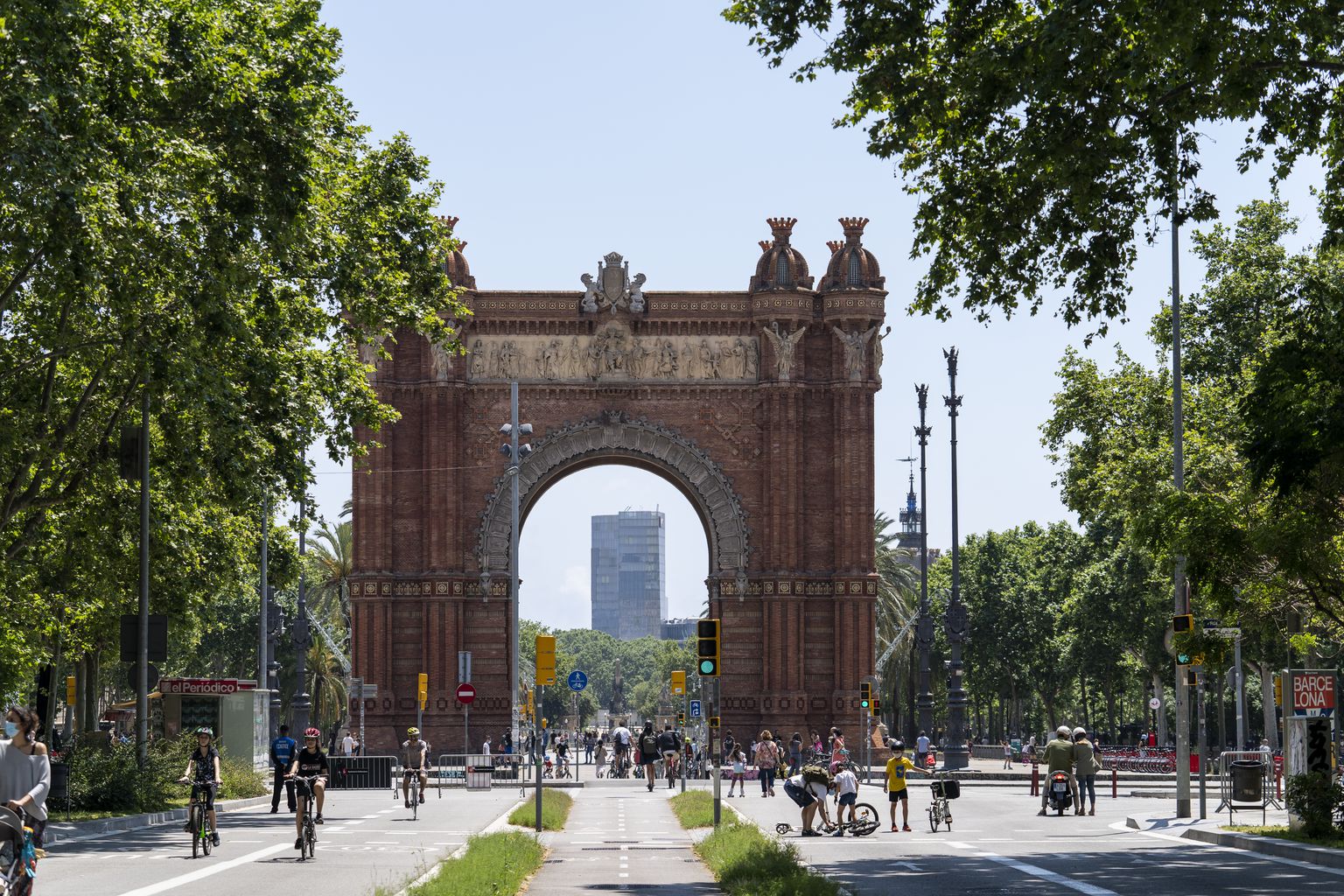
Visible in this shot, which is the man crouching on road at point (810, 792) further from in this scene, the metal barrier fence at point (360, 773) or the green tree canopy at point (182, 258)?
the metal barrier fence at point (360, 773)

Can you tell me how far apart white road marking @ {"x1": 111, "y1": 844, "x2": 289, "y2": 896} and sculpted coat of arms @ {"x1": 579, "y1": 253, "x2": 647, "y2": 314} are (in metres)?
36.3

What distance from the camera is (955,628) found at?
53.9 m

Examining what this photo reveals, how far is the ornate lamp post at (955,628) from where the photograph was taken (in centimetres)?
5384

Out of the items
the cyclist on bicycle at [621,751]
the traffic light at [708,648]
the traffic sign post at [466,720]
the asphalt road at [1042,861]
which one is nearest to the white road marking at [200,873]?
the traffic light at [708,648]

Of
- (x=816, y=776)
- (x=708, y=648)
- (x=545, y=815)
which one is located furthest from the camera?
(x=545, y=815)

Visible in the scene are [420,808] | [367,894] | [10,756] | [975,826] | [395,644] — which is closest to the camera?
[10,756]

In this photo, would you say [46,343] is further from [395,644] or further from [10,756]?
[395,644]

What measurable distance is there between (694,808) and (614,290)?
2979 cm

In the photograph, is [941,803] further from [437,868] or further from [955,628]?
[955,628]

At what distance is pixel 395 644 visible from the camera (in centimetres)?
5975

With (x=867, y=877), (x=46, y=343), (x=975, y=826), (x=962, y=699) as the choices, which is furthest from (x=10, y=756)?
(x=962, y=699)

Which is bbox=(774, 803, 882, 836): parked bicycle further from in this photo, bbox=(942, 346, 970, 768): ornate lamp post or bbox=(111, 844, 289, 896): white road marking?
bbox=(942, 346, 970, 768): ornate lamp post

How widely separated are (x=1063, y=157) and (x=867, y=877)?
27.4ft

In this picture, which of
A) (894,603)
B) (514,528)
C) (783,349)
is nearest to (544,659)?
(514,528)
